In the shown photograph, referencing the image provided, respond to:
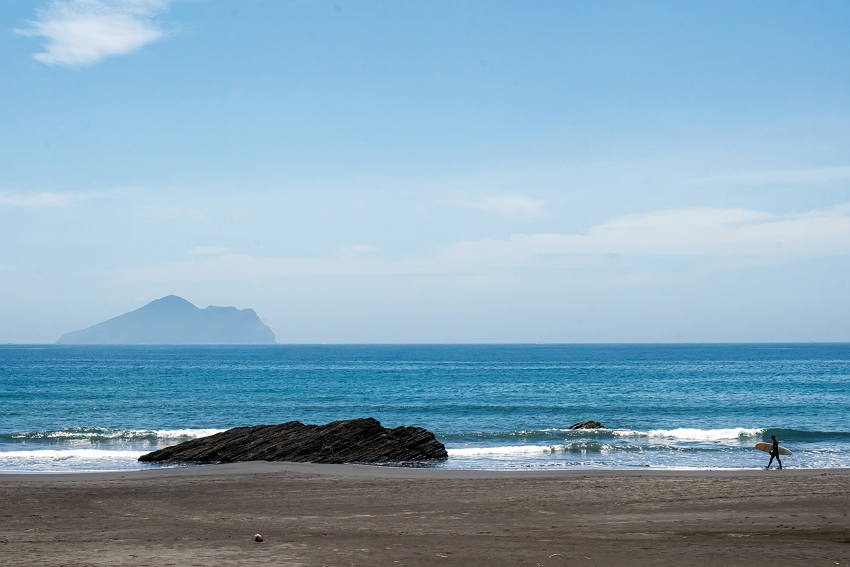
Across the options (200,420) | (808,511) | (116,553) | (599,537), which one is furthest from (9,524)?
(200,420)

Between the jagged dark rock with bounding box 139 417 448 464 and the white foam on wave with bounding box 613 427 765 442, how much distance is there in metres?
13.1

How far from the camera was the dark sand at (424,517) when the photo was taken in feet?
40.4

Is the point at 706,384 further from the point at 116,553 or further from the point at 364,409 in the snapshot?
the point at 116,553

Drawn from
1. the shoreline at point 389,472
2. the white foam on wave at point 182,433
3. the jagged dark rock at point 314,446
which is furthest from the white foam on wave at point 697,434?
the white foam on wave at point 182,433

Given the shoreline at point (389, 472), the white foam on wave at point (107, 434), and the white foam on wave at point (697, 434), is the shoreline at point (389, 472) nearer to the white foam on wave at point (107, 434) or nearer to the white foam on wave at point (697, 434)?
the white foam on wave at point (697, 434)

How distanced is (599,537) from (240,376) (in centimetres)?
8446

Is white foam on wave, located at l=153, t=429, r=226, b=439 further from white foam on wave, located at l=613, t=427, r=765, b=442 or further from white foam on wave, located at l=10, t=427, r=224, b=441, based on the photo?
white foam on wave, located at l=613, t=427, r=765, b=442

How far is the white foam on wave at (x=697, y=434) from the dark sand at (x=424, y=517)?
12.3 meters

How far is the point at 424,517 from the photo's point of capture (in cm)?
1664

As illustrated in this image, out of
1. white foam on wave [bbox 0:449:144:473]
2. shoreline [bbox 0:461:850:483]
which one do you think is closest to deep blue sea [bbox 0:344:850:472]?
white foam on wave [bbox 0:449:144:473]

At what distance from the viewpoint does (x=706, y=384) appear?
75.9 m

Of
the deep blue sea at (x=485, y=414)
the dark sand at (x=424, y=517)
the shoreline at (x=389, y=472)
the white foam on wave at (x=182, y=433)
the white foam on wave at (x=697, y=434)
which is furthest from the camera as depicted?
the white foam on wave at (x=697, y=434)

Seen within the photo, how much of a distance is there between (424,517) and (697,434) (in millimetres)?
26744

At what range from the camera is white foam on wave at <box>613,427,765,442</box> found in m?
37.3
